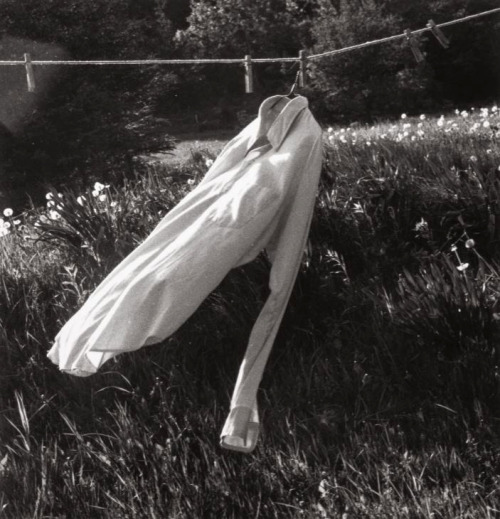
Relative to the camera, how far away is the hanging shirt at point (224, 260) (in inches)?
115

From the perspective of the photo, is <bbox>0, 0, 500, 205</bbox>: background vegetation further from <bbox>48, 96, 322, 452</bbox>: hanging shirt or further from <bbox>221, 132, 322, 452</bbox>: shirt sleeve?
<bbox>221, 132, 322, 452</bbox>: shirt sleeve

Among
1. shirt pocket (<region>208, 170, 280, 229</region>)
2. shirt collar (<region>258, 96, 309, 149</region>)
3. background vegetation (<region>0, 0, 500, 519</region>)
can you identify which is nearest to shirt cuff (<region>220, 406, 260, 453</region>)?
background vegetation (<region>0, 0, 500, 519</region>)

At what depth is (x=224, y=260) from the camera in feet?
10.0

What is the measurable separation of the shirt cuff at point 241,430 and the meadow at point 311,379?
10.4 inches

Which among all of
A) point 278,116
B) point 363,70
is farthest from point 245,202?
point 363,70

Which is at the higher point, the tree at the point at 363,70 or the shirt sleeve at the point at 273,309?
the shirt sleeve at the point at 273,309

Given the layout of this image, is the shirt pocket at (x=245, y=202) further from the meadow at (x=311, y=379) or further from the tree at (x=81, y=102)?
the tree at (x=81, y=102)

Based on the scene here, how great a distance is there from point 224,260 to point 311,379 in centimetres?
81

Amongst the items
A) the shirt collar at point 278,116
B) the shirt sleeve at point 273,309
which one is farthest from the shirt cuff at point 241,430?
the shirt collar at point 278,116

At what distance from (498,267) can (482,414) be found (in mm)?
879

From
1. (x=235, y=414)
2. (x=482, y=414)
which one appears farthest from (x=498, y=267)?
(x=235, y=414)

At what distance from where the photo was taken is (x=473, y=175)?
4.51 m

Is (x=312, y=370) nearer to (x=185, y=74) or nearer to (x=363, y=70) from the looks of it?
(x=363, y=70)

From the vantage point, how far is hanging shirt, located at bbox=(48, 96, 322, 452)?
2930mm
